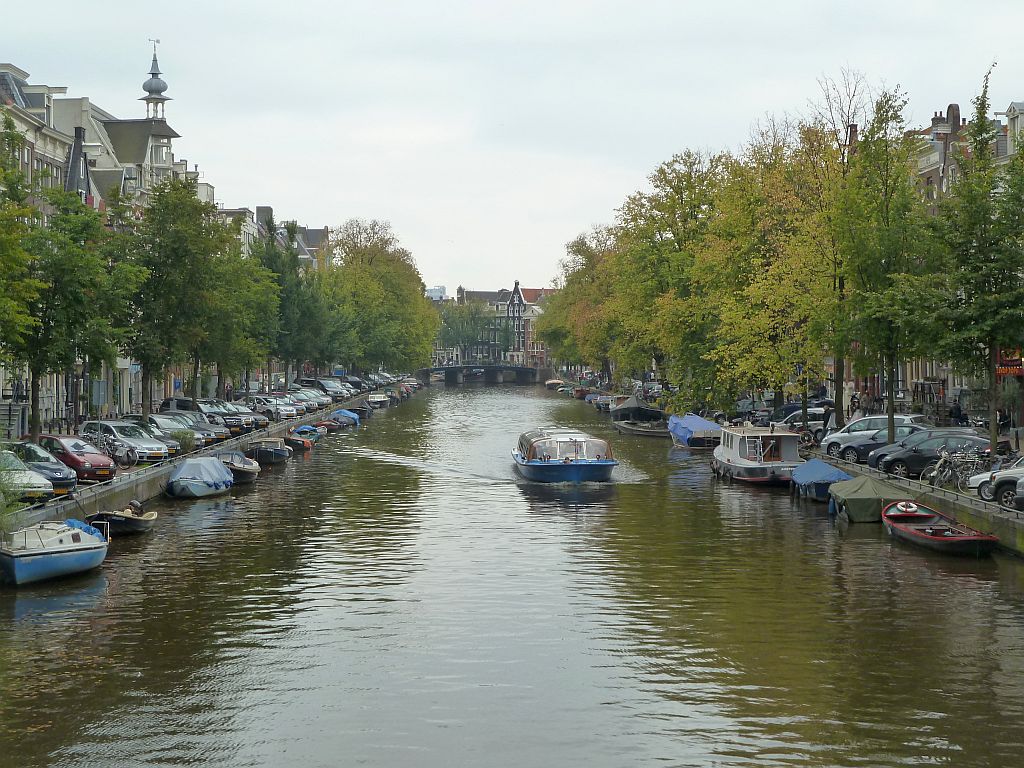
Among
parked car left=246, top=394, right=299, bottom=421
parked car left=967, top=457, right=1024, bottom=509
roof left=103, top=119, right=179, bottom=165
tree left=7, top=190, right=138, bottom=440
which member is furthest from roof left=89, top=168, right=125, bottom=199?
parked car left=967, top=457, right=1024, bottom=509

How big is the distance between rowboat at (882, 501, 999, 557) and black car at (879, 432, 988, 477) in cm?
773

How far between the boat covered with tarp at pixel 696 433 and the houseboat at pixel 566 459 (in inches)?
657

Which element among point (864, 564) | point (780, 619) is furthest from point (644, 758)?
point (864, 564)

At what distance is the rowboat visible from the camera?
35875 mm

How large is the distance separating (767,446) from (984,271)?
16.8m

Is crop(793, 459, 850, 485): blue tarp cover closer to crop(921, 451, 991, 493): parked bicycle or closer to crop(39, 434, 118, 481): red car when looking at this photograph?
crop(921, 451, 991, 493): parked bicycle

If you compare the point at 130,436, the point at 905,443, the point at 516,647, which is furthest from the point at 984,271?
the point at 130,436

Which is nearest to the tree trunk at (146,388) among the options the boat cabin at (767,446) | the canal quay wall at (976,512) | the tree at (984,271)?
the boat cabin at (767,446)

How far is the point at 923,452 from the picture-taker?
48906mm

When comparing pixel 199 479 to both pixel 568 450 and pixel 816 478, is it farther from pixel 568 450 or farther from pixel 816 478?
pixel 816 478

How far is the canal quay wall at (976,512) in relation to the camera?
35281 millimetres

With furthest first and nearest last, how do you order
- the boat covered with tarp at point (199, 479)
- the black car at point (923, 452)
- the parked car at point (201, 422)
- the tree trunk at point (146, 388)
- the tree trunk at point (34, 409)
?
the parked car at point (201, 422) → the tree trunk at point (146, 388) → the boat covered with tarp at point (199, 479) → the tree trunk at point (34, 409) → the black car at point (923, 452)

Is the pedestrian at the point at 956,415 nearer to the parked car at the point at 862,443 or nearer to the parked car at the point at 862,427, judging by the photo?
the parked car at the point at 862,427

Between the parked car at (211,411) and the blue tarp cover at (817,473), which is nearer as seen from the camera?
the blue tarp cover at (817,473)
